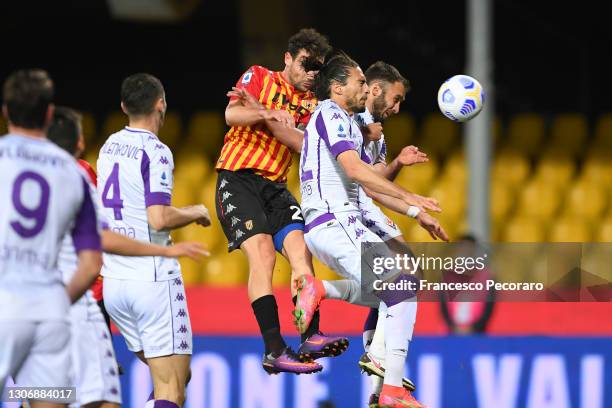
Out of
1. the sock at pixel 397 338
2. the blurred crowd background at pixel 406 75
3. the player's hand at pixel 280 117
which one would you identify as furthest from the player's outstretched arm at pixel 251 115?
the blurred crowd background at pixel 406 75

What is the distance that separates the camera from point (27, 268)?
4.58 meters

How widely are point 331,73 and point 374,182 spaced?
845mm

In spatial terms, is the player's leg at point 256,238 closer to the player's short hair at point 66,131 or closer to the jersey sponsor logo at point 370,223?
the jersey sponsor logo at point 370,223

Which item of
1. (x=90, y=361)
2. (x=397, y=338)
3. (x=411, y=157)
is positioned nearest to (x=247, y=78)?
(x=411, y=157)

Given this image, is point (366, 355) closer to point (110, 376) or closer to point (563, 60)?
point (110, 376)

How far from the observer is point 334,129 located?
21.1ft

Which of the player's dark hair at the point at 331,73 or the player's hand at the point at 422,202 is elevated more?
the player's dark hair at the point at 331,73

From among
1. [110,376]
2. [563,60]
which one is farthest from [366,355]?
[563,60]

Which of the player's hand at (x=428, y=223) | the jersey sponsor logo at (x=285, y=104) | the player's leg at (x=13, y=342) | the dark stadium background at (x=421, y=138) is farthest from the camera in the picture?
the dark stadium background at (x=421, y=138)

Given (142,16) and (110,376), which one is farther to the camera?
(142,16)

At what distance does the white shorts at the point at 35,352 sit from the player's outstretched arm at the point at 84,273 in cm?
20

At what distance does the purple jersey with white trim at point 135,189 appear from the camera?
6102 mm

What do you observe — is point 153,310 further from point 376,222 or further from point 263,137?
point 376,222

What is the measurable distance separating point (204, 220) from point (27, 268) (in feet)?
5.33
